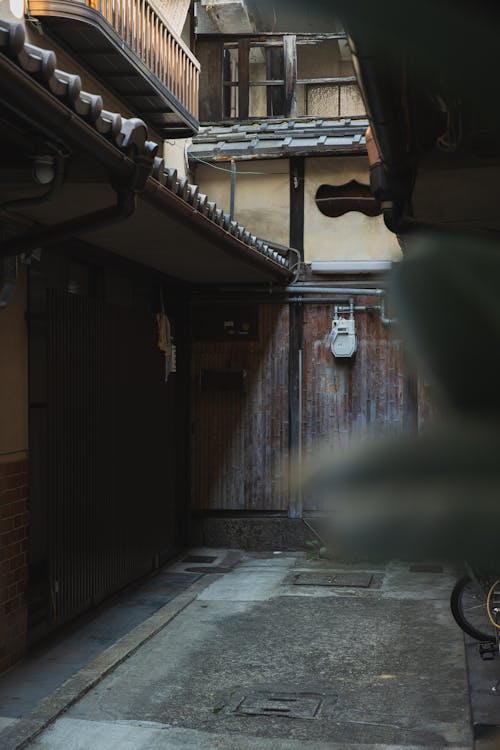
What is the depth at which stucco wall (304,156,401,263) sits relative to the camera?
37.9 ft

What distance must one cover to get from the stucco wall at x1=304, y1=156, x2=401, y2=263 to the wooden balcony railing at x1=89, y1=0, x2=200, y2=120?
2030mm

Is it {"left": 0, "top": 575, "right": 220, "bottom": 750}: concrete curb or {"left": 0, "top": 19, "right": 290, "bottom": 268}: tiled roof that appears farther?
{"left": 0, "top": 575, "right": 220, "bottom": 750}: concrete curb

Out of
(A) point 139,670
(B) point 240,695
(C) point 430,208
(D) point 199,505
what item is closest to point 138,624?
(A) point 139,670

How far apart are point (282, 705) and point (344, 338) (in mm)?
5940

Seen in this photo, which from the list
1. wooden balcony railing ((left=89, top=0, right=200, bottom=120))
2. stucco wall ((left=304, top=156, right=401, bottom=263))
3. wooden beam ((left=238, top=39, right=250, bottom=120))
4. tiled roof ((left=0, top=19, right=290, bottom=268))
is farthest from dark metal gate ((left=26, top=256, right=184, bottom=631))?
wooden beam ((left=238, top=39, right=250, bottom=120))

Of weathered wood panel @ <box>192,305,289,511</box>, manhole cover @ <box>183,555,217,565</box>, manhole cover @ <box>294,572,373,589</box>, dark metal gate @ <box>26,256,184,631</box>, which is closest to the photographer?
dark metal gate @ <box>26,256,184,631</box>

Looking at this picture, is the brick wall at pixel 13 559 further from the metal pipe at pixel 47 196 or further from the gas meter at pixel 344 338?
the gas meter at pixel 344 338

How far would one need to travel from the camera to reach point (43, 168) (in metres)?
5.20

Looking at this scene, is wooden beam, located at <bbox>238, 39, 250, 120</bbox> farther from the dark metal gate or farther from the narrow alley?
the narrow alley

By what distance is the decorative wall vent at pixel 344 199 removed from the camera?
11539mm

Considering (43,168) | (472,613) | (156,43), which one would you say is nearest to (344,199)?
(156,43)

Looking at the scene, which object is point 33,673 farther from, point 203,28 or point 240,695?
point 203,28

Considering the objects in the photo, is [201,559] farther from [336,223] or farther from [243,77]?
[243,77]

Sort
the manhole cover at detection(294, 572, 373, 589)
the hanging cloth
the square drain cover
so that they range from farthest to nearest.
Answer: the hanging cloth < the manhole cover at detection(294, 572, 373, 589) < the square drain cover
